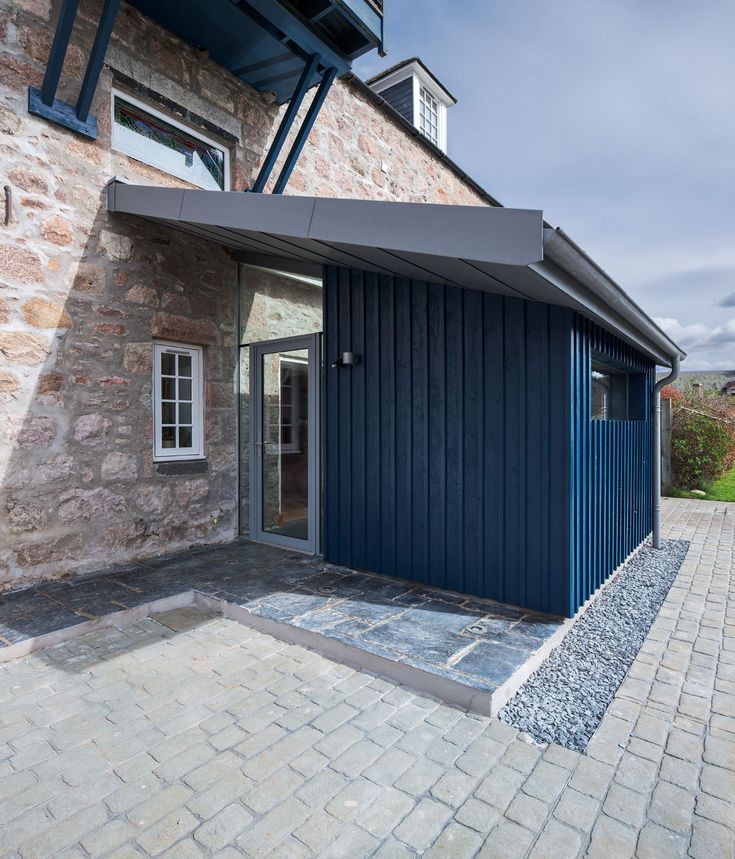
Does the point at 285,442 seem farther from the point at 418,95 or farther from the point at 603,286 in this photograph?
the point at 418,95

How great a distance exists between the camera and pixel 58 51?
3.97 metres

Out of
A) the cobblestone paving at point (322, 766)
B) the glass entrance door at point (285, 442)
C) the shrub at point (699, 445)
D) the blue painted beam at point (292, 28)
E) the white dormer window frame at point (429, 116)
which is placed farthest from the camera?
the shrub at point (699, 445)

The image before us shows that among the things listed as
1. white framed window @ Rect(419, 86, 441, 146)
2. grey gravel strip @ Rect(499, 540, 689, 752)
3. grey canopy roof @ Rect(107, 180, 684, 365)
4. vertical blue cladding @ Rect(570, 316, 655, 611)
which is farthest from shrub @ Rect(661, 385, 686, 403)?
grey canopy roof @ Rect(107, 180, 684, 365)

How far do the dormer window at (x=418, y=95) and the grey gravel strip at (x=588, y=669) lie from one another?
859 centimetres

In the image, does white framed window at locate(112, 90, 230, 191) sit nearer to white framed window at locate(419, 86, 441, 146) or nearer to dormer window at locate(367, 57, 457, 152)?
dormer window at locate(367, 57, 457, 152)

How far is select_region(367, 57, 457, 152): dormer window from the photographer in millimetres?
10016

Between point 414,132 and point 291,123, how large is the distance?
127 inches

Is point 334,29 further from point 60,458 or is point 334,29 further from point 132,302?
point 60,458

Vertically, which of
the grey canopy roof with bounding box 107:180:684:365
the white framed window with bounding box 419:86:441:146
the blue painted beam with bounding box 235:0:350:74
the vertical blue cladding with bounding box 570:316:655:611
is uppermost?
the white framed window with bounding box 419:86:441:146

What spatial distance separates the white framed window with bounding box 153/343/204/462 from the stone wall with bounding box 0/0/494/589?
123 millimetres

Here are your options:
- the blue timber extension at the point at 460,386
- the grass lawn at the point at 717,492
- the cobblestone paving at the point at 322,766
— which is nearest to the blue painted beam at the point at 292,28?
the blue timber extension at the point at 460,386

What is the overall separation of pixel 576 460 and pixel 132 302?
3.98m

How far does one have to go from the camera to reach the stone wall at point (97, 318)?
4047mm

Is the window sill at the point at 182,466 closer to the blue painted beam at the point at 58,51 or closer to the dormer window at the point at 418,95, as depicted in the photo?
the blue painted beam at the point at 58,51
